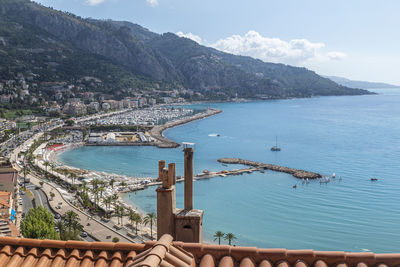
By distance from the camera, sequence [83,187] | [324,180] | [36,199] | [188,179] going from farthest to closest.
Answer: [324,180]
[83,187]
[36,199]
[188,179]

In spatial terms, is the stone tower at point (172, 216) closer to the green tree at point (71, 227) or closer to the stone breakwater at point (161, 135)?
the green tree at point (71, 227)

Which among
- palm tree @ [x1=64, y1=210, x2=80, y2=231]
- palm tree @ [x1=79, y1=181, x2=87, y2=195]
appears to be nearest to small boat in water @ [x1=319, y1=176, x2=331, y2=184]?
palm tree @ [x1=79, y1=181, x2=87, y2=195]

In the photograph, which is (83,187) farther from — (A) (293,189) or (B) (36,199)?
(A) (293,189)

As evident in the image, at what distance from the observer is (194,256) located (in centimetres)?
282

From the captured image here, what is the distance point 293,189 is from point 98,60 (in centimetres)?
11061

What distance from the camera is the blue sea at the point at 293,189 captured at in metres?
22.7

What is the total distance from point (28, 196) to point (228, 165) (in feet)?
74.5

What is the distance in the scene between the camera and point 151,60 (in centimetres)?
14388

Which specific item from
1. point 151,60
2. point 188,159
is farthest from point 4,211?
point 151,60

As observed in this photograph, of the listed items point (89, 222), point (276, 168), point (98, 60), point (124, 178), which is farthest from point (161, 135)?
point (98, 60)

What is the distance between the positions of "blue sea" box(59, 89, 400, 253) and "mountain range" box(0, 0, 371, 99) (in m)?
62.1

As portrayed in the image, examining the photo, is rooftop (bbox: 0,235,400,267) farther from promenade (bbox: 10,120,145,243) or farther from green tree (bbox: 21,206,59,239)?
promenade (bbox: 10,120,145,243)

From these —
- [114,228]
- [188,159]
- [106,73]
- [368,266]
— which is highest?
[106,73]

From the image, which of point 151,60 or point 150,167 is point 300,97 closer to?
point 151,60
